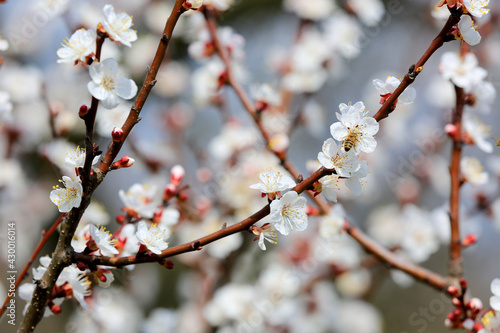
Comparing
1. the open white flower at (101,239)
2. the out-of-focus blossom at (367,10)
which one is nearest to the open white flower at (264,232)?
the open white flower at (101,239)

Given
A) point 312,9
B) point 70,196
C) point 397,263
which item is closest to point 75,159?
point 70,196

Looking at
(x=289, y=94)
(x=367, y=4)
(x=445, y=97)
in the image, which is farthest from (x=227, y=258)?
(x=445, y=97)

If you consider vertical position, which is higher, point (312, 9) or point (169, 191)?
point (312, 9)

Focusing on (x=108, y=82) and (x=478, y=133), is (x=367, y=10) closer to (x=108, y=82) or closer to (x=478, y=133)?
(x=478, y=133)

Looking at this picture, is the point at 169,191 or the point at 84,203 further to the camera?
the point at 169,191

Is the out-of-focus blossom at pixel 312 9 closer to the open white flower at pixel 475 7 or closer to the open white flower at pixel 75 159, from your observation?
the open white flower at pixel 475 7
